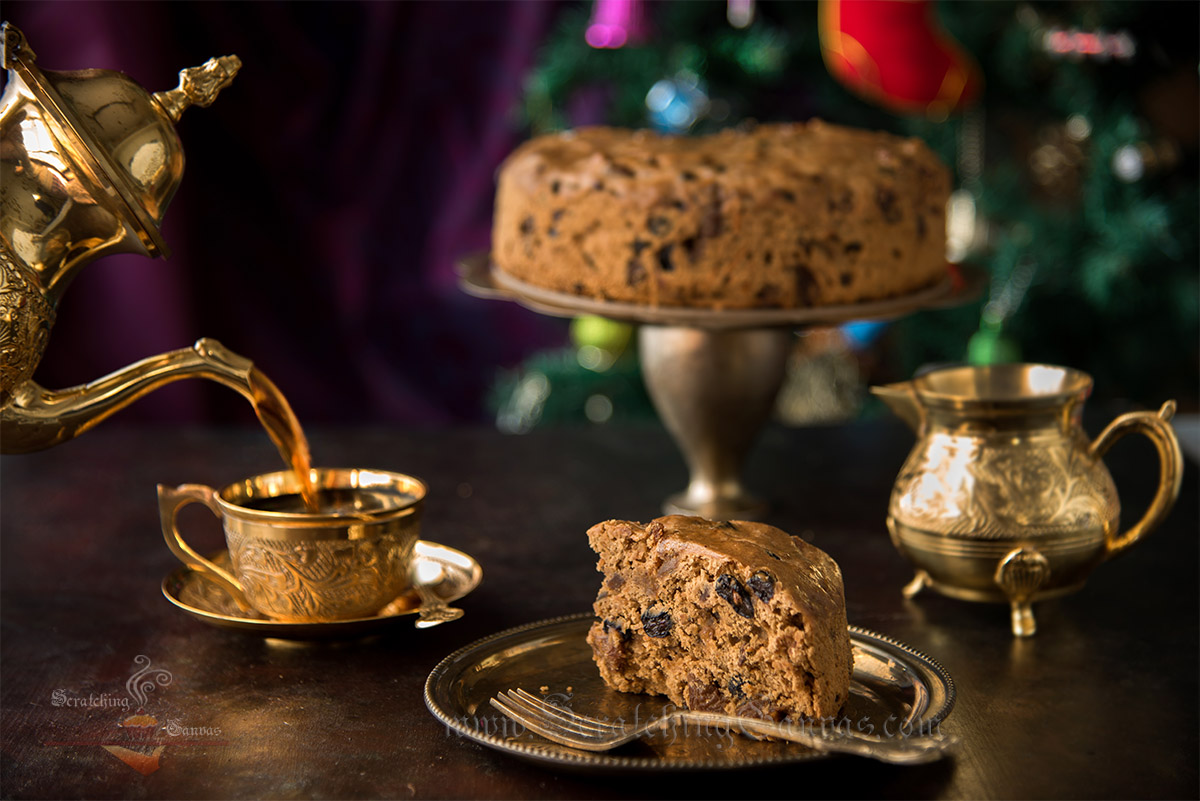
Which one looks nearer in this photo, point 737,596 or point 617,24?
point 737,596

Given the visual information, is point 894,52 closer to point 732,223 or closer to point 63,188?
point 732,223

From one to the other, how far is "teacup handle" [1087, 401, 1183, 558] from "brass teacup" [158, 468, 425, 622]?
601 millimetres

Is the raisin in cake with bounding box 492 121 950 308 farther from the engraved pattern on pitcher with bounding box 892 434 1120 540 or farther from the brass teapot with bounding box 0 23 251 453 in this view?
the brass teapot with bounding box 0 23 251 453

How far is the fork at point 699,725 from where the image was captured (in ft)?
2.62

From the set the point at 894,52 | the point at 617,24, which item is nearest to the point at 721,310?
the point at 894,52

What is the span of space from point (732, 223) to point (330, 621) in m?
0.61

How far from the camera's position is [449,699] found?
93cm

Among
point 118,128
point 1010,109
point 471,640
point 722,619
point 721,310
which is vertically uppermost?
point 118,128

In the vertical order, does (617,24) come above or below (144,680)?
above

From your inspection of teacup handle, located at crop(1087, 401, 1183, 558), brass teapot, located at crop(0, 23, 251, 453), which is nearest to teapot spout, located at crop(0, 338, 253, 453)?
brass teapot, located at crop(0, 23, 251, 453)

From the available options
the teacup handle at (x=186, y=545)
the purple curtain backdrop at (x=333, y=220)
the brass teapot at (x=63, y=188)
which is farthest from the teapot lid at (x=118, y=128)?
the purple curtain backdrop at (x=333, y=220)

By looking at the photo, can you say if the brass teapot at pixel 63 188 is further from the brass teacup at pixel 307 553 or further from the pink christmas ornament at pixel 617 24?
the pink christmas ornament at pixel 617 24

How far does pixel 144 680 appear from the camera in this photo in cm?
105

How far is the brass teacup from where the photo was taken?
1.05 meters
